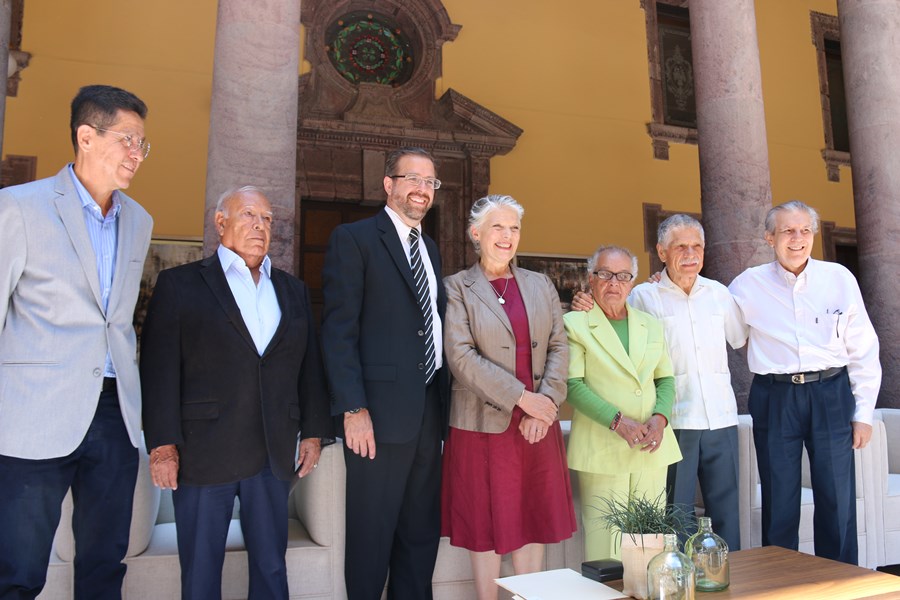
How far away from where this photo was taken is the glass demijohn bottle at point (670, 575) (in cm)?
208

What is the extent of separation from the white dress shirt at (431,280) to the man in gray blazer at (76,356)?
102 centimetres

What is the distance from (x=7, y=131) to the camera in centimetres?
796

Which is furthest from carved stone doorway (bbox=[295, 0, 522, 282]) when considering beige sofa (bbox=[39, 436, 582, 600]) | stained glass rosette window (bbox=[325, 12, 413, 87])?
beige sofa (bbox=[39, 436, 582, 600])

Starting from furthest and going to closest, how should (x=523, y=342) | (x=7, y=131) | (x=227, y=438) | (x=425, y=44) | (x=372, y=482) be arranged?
(x=425, y=44)
(x=7, y=131)
(x=523, y=342)
(x=372, y=482)
(x=227, y=438)

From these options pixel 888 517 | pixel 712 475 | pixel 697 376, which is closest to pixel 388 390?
pixel 697 376

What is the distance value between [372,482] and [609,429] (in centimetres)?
102

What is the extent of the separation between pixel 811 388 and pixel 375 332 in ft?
6.90

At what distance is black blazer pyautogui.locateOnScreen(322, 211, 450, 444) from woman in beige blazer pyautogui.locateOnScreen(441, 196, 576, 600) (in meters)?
0.18

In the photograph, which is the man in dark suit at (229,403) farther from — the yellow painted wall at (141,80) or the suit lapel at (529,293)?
the yellow painted wall at (141,80)

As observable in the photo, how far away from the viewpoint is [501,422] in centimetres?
296

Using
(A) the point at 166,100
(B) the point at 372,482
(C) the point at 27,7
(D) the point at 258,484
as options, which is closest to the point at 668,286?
(B) the point at 372,482

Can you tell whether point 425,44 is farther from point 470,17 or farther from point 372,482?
point 372,482

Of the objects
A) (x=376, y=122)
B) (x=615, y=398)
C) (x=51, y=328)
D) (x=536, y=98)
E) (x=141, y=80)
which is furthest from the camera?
(x=536, y=98)

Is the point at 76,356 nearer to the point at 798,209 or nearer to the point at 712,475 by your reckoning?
the point at 712,475
